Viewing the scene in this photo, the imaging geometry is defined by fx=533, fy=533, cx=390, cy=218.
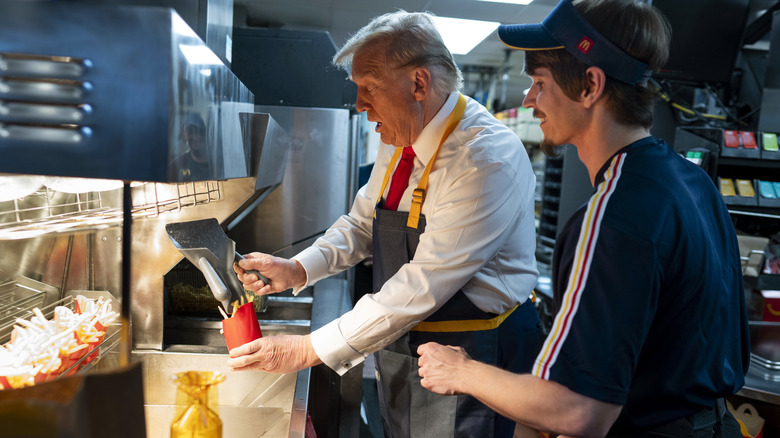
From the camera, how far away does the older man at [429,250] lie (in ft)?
4.22

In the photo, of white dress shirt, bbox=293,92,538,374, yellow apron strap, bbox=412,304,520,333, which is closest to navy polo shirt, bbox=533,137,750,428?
white dress shirt, bbox=293,92,538,374

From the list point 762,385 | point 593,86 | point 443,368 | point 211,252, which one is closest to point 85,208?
point 211,252

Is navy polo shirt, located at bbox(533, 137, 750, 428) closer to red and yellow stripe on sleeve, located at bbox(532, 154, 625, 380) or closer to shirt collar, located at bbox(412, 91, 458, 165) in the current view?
red and yellow stripe on sleeve, located at bbox(532, 154, 625, 380)

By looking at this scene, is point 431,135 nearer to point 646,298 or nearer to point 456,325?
point 456,325

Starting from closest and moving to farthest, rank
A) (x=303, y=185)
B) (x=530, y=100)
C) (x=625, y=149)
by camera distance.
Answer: (x=625, y=149)
(x=530, y=100)
(x=303, y=185)

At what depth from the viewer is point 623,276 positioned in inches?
31.6

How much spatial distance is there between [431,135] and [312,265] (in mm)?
557

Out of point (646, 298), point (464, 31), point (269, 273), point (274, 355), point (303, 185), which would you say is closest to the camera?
point (646, 298)

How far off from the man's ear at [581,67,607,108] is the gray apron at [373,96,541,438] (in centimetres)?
58

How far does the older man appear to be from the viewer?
50.7 inches

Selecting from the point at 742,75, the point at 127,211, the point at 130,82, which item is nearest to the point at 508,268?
the point at 127,211

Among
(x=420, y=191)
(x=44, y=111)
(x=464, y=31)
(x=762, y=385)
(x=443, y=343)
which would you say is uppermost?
(x=464, y=31)

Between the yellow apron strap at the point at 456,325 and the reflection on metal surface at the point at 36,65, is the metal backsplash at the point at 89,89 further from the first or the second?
the yellow apron strap at the point at 456,325

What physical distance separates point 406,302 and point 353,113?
6.52ft
